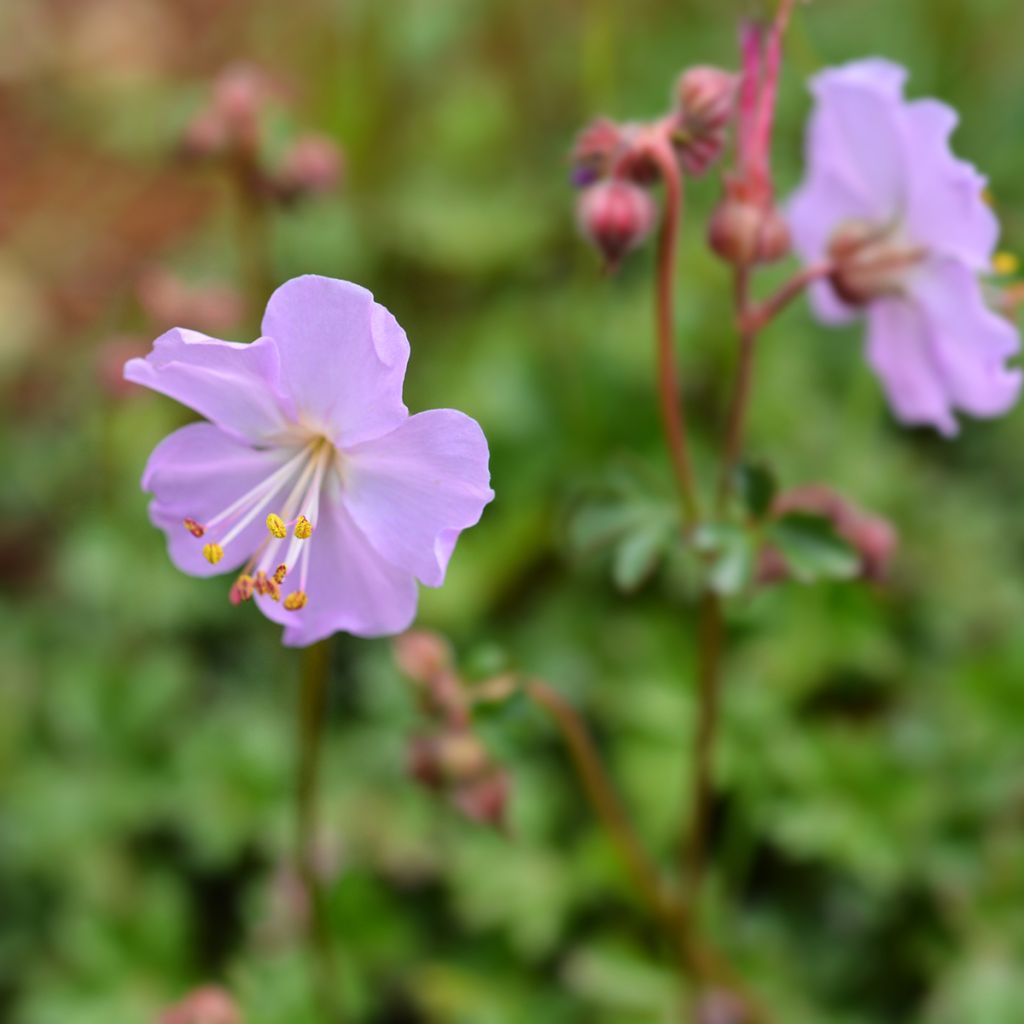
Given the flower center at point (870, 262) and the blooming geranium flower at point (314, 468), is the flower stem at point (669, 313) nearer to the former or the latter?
the flower center at point (870, 262)

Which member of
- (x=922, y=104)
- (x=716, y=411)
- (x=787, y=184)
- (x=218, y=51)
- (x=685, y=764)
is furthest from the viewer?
(x=218, y=51)

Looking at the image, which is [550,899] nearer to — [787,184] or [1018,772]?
[1018,772]

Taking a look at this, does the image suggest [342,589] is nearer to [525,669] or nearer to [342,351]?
[342,351]

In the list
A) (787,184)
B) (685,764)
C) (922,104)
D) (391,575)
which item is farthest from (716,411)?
(391,575)

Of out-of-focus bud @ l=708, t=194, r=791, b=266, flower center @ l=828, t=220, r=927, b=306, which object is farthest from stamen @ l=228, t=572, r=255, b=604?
flower center @ l=828, t=220, r=927, b=306

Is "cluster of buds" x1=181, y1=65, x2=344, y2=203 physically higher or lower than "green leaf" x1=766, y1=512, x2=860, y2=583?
higher

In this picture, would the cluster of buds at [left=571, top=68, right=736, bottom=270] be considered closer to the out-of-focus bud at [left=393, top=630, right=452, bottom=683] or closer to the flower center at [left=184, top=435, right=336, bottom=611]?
the flower center at [left=184, top=435, right=336, bottom=611]
